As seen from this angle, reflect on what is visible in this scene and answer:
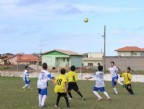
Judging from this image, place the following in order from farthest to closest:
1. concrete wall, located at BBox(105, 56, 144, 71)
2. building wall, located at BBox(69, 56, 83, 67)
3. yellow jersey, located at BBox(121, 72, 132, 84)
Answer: building wall, located at BBox(69, 56, 83, 67)
concrete wall, located at BBox(105, 56, 144, 71)
yellow jersey, located at BBox(121, 72, 132, 84)

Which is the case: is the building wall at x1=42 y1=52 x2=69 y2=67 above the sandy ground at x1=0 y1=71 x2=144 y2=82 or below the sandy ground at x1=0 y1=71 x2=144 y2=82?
above

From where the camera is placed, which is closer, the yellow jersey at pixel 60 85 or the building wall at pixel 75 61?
the yellow jersey at pixel 60 85

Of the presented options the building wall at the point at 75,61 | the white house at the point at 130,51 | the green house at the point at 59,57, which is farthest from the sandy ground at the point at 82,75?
the white house at the point at 130,51

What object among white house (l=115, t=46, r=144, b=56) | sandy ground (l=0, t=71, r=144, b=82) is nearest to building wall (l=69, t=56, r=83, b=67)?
sandy ground (l=0, t=71, r=144, b=82)

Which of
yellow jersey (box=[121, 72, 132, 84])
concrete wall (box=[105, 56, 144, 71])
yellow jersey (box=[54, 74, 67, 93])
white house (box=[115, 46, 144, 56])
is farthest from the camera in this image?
white house (box=[115, 46, 144, 56])

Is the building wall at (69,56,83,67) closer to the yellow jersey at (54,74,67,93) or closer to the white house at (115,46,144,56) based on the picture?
the white house at (115,46,144,56)

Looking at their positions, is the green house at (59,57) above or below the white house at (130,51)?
below

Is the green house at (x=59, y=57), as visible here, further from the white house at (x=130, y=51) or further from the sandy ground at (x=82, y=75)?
the white house at (x=130, y=51)

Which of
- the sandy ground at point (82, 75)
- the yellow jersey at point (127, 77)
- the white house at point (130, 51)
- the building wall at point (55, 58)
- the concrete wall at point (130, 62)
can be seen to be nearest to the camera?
the yellow jersey at point (127, 77)

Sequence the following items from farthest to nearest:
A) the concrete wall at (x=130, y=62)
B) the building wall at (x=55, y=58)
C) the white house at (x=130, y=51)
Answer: the white house at (x=130, y=51)
the building wall at (x=55, y=58)
the concrete wall at (x=130, y=62)

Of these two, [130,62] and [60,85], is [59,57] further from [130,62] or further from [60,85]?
[60,85]

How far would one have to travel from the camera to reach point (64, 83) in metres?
17.4

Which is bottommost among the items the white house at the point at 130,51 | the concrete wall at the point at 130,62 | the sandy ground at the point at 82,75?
the sandy ground at the point at 82,75

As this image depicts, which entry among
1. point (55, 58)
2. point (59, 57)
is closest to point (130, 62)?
point (59, 57)
